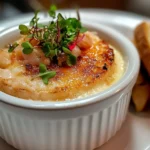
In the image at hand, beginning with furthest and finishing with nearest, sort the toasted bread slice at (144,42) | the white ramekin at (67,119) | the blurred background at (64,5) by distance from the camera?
the blurred background at (64,5), the toasted bread slice at (144,42), the white ramekin at (67,119)

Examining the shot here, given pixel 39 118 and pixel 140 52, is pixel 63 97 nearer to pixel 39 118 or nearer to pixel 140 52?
pixel 39 118

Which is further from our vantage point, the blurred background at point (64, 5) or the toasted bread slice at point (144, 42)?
the blurred background at point (64, 5)

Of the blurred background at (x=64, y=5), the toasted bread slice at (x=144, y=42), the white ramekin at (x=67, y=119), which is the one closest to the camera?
the white ramekin at (x=67, y=119)

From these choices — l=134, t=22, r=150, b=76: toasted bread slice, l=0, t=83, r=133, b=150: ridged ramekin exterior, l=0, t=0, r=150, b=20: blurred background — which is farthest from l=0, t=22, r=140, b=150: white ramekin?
l=0, t=0, r=150, b=20: blurred background

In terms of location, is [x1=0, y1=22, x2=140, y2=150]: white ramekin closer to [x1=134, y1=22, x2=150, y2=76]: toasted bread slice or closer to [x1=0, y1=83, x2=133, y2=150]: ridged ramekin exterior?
[x1=0, y1=83, x2=133, y2=150]: ridged ramekin exterior

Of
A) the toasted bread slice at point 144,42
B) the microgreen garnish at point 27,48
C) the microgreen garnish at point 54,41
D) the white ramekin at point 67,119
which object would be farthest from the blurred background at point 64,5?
the white ramekin at point 67,119

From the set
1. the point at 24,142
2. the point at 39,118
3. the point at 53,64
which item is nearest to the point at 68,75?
the point at 53,64

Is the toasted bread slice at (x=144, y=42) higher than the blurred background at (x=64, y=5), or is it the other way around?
the toasted bread slice at (x=144, y=42)

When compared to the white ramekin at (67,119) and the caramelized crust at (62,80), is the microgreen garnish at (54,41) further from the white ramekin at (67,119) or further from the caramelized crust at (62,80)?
the white ramekin at (67,119)

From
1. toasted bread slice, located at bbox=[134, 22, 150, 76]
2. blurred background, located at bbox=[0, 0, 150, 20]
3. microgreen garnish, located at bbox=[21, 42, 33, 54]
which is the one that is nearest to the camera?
microgreen garnish, located at bbox=[21, 42, 33, 54]
